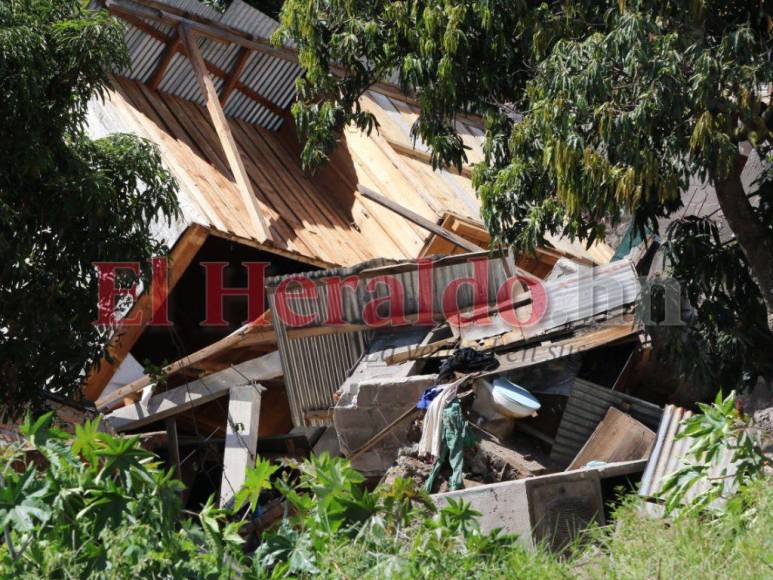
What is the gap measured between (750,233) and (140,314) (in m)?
7.67

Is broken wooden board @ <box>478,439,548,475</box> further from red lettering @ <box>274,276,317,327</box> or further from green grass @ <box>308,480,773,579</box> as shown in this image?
green grass @ <box>308,480,773,579</box>

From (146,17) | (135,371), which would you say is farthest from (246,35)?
(135,371)

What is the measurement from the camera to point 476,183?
10.4 meters

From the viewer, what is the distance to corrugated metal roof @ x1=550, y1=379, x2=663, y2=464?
11.2m

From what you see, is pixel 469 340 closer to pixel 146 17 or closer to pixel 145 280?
pixel 145 280

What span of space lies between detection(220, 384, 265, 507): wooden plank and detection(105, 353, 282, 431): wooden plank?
Answer: 545mm

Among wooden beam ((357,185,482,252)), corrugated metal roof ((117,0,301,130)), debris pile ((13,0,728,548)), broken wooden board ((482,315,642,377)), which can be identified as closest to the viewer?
debris pile ((13,0,728,548))

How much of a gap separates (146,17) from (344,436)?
768 cm

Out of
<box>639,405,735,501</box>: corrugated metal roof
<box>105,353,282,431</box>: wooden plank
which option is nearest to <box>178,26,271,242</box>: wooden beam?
<box>105,353,282,431</box>: wooden plank

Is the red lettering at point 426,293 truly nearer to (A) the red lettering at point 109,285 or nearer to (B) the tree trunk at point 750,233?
(A) the red lettering at point 109,285

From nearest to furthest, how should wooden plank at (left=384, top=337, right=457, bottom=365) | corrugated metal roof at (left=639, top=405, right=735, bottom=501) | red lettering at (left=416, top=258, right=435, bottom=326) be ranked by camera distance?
corrugated metal roof at (left=639, top=405, right=735, bottom=501), wooden plank at (left=384, top=337, right=457, bottom=365), red lettering at (left=416, top=258, right=435, bottom=326)

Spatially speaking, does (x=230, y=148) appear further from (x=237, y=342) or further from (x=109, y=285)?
(x=109, y=285)

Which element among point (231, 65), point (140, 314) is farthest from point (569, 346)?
point (231, 65)

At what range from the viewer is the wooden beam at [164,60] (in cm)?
1736
